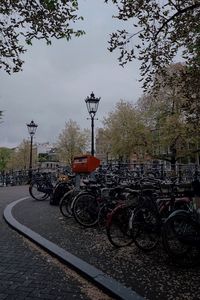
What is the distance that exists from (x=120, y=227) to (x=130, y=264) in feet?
3.94

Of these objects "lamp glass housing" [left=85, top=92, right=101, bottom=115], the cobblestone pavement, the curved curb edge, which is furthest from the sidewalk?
"lamp glass housing" [left=85, top=92, right=101, bottom=115]

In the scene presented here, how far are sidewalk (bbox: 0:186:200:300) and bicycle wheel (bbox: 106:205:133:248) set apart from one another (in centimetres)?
16

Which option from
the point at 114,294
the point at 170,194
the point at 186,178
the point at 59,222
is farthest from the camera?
the point at 186,178

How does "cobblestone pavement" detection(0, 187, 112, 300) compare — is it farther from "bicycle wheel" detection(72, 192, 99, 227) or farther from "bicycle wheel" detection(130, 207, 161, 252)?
"bicycle wheel" detection(72, 192, 99, 227)

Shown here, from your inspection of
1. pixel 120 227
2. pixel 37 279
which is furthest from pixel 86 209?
pixel 37 279

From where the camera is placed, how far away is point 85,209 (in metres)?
7.84

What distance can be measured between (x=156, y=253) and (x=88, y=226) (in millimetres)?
2508

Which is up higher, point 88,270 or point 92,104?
point 92,104

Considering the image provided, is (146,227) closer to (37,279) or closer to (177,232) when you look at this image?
(177,232)

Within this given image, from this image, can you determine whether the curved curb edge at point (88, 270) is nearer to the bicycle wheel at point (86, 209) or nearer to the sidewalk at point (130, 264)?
the sidewalk at point (130, 264)

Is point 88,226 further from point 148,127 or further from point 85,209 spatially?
point 148,127

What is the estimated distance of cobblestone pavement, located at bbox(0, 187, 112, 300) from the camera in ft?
12.8

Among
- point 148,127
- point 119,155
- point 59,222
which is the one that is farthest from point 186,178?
point 119,155

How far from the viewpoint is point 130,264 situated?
16.3ft
